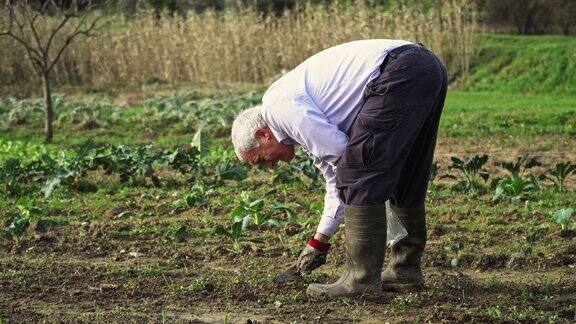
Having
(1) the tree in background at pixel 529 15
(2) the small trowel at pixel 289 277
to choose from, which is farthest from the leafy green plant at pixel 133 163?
(1) the tree in background at pixel 529 15

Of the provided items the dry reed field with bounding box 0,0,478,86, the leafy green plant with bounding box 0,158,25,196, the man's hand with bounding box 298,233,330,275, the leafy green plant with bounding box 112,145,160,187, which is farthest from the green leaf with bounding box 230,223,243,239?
the dry reed field with bounding box 0,0,478,86

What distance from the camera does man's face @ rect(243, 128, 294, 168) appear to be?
5719mm

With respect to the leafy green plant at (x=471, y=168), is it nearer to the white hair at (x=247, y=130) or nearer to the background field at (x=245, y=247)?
the background field at (x=245, y=247)

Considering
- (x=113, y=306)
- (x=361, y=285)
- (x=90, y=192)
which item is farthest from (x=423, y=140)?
(x=90, y=192)

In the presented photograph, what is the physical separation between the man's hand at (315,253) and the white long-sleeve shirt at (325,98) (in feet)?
1.55

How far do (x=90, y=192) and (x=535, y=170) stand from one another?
4392 millimetres

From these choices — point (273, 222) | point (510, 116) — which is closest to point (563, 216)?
point (273, 222)

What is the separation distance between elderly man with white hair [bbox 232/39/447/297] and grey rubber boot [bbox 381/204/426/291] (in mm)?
299

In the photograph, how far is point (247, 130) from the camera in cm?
574

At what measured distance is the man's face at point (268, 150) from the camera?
5.72 meters

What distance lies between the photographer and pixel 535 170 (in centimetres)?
1137

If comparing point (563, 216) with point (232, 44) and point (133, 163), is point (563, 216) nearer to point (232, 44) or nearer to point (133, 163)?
point (133, 163)

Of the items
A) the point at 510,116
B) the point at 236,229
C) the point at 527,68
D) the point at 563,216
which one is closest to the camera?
the point at 236,229

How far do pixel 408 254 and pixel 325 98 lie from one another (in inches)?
43.8
